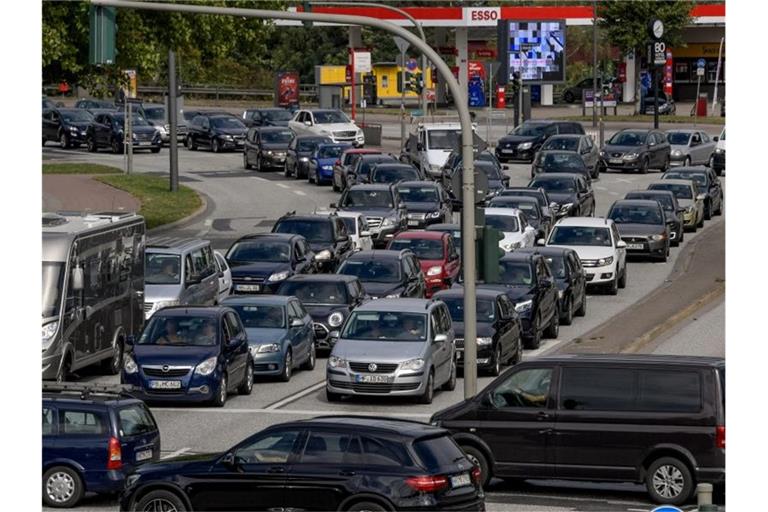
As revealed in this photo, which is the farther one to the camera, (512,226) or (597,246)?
(512,226)

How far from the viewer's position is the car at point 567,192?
53.4m

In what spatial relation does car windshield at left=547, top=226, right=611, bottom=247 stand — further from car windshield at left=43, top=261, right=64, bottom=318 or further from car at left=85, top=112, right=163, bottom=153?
car at left=85, top=112, right=163, bottom=153

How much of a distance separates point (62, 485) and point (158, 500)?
2.61 meters

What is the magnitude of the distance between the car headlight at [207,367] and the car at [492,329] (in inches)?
190

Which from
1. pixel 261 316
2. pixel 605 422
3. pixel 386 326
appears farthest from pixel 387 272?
pixel 605 422

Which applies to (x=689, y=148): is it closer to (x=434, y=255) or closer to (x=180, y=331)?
(x=434, y=255)

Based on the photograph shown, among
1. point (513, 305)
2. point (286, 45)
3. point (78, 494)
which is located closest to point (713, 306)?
point (513, 305)

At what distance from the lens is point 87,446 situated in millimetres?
21141

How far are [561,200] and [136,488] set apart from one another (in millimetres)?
35806

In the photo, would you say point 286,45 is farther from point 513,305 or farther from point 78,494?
point 78,494

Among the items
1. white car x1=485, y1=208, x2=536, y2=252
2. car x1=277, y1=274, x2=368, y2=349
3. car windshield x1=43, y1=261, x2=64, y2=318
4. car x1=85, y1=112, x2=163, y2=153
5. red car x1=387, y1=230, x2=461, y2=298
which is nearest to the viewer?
car windshield x1=43, y1=261, x2=64, y2=318

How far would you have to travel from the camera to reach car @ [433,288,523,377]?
3189cm

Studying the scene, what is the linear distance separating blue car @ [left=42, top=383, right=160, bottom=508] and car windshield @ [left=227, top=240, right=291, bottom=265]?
59.8 feet

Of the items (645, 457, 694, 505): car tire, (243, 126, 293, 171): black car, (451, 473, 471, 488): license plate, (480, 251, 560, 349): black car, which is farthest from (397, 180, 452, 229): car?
(451, 473, 471, 488): license plate
